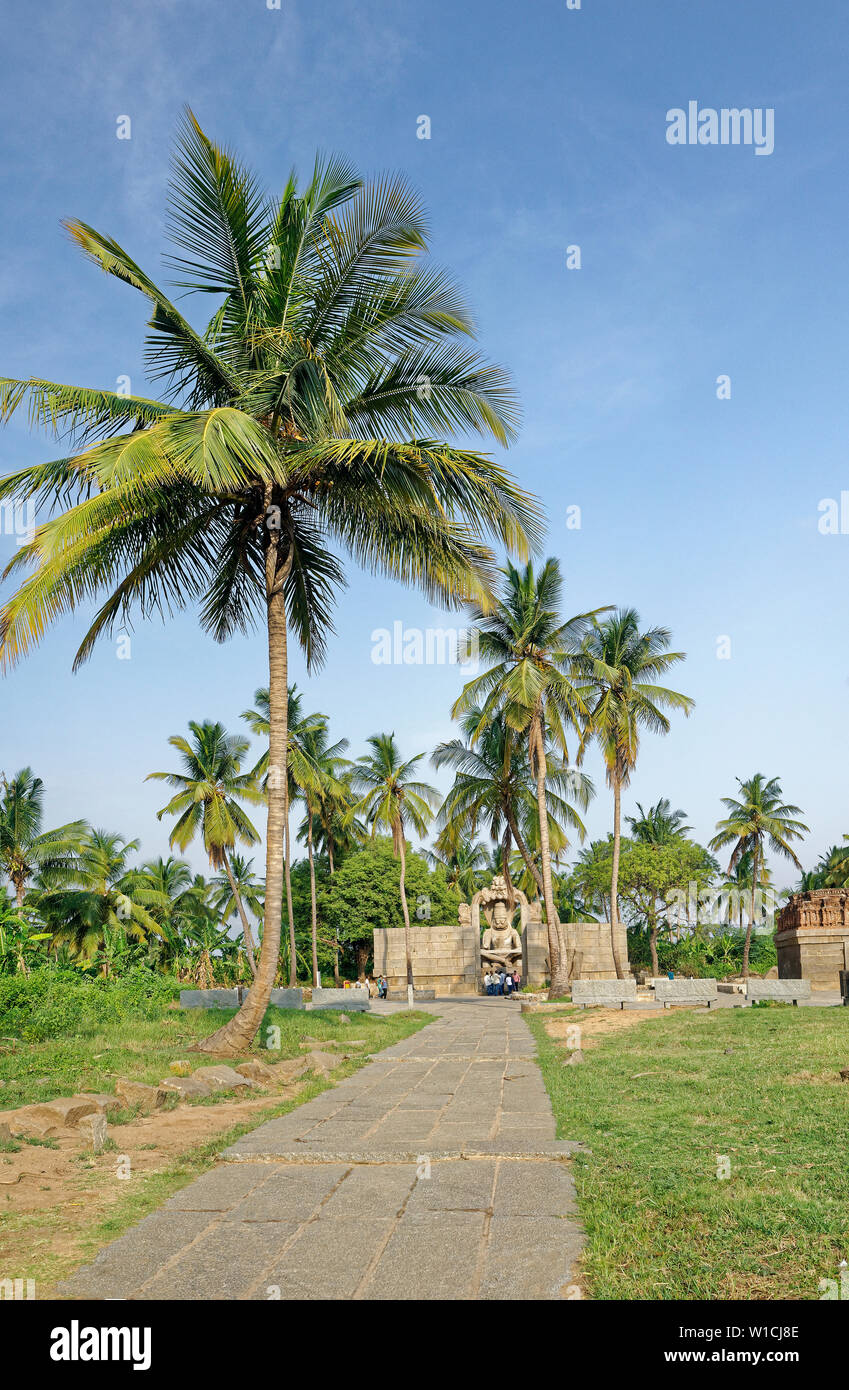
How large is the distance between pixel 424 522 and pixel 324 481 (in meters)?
1.33

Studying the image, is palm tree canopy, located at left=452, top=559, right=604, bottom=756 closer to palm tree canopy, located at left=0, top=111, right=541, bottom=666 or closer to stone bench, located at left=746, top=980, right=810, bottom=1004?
stone bench, located at left=746, top=980, right=810, bottom=1004

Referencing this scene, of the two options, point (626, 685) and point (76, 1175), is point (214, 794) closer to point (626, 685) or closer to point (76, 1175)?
point (626, 685)

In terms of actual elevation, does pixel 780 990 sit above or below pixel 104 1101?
below

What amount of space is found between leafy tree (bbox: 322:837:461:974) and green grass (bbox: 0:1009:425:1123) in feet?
87.5

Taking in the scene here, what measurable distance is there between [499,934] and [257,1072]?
88.5 feet

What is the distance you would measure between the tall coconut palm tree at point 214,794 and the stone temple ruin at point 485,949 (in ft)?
19.6

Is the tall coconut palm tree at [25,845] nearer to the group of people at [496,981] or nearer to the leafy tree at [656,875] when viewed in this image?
the group of people at [496,981]

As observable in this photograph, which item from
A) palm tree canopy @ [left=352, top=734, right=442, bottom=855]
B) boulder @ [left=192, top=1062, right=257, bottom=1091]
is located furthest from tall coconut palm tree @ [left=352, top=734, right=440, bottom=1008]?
boulder @ [left=192, top=1062, right=257, bottom=1091]

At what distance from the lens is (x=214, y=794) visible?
113 feet

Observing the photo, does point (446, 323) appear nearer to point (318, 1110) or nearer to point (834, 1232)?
point (318, 1110)

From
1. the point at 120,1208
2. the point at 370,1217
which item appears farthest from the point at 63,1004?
the point at 370,1217

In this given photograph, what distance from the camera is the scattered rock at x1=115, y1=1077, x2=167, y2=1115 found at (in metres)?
7.73

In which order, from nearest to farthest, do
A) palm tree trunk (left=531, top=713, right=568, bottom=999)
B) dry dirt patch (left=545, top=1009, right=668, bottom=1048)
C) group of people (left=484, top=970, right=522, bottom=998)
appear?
dry dirt patch (left=545, top=1009, right=668, bottom=1048) → palm tree trunk (left=531, top=713, right=568, bottom=999) → group of people (left=484, top=970, right=522, bottom=998)

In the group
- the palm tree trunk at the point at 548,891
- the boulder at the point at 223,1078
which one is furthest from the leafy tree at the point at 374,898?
the boulder at the point at 223,1078
